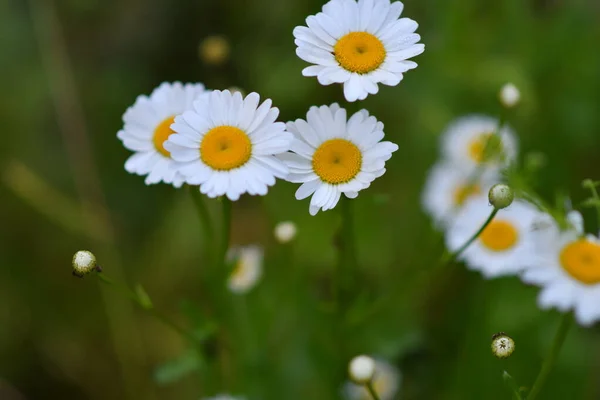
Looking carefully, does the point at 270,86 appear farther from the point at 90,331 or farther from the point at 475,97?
the point at 90,331

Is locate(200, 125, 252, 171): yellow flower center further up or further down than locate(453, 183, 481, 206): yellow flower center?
further down

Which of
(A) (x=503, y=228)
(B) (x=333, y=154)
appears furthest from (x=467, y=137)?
(B) (x=333, y=154)

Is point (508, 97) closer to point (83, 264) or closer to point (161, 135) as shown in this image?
point (161, 135)

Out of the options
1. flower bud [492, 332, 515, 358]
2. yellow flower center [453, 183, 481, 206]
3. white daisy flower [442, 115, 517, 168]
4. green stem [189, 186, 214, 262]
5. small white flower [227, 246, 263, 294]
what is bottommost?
flower bud [492, 332, 515, 358]

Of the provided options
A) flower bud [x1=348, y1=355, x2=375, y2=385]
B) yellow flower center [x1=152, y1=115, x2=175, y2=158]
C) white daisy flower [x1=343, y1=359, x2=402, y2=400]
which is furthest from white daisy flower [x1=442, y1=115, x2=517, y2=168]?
yellow flower center [x1=152, y1=115, x2=175, y2=158]

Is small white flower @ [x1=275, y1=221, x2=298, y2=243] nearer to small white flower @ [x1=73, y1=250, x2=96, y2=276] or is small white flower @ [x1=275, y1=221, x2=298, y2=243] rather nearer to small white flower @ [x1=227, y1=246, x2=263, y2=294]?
small white flower @ [x1=227, y1=246, x2=263, y2=294]

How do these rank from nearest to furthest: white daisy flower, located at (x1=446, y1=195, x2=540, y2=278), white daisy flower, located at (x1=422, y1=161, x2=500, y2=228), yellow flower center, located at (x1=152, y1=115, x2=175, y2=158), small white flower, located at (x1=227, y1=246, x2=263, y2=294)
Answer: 1. yellow flower center, located at (x1=152, y1=115, x2=175, y2=158)
2. white daisy flower, located at (x1=446, y1=195, x2=540, y2=278)
3. small white flower, located at (x1=227, y1=246, x2=263, y2=294)
4. white daisy flower, located at (x1=422, y1=161, x2=500, y2=228)
